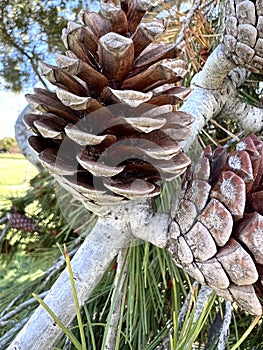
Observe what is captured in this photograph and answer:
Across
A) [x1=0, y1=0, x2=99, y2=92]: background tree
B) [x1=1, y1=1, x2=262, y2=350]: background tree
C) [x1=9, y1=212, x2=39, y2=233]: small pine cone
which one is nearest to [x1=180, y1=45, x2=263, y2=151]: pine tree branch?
[x1=1, y1=1, x2=262, y2=350]: background tree

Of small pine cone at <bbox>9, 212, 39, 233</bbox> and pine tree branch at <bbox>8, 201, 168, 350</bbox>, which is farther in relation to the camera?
small pine cone at <bbox>9, 212, 39, 233</bbox>

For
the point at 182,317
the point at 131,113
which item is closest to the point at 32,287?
the point at 182,317

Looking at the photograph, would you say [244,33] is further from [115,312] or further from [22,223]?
[22,223]

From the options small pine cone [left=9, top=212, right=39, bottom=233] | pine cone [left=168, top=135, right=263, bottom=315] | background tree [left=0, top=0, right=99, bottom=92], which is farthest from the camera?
background tree [left=0, top=0, right=99, bottom=92]

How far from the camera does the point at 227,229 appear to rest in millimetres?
198

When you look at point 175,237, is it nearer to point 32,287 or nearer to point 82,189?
point 82,189

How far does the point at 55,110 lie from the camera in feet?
0.70

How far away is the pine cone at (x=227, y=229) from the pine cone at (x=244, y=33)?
0.07m

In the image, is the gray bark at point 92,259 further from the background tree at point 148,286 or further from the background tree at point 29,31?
the background tree at point 29,31

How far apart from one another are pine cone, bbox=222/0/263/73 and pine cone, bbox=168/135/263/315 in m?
0.07

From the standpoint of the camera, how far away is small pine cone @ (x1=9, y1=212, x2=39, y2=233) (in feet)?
2.32

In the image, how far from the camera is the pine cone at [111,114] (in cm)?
20

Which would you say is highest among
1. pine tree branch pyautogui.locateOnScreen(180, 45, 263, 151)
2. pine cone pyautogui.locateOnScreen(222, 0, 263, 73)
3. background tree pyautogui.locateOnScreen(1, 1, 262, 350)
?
pine cone pyautogui.locateOnScreen(222, 0, 263, 73)

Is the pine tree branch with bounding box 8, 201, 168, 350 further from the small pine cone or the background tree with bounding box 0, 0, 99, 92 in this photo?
the background tree with bounding box 0, 0, 99, 92
